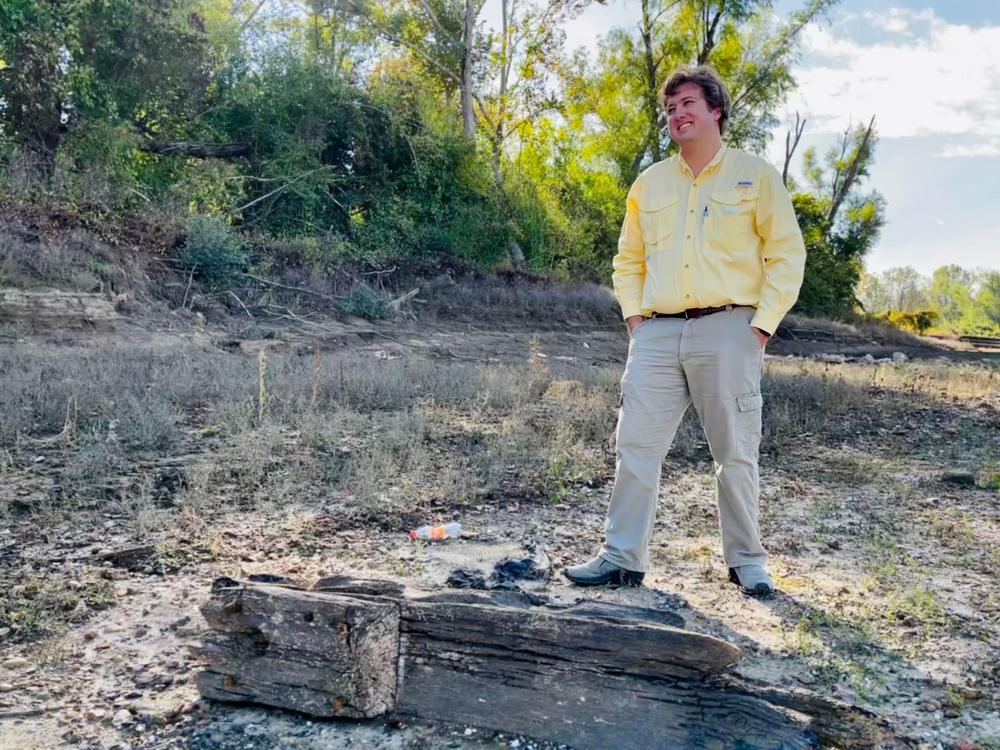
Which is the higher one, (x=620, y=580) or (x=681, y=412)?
(x=681, y=412)

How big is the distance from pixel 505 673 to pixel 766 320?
5.74ft

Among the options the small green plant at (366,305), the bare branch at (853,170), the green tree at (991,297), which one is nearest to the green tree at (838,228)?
the bare branch at (853,170)

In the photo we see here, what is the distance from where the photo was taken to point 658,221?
11.4ft

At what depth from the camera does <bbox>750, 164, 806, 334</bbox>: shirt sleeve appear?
3.24 m

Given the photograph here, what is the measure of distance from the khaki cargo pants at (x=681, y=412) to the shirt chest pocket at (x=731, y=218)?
290 millimetres

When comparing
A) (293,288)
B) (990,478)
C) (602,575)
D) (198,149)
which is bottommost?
(602,575)

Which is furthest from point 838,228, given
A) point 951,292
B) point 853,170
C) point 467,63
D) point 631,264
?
point 951,292

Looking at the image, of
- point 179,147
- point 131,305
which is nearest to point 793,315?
point 179,147

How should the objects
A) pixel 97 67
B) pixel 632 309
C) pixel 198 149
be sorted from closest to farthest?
pixel 632 309 < pixel 97 67 < pixel 198 149

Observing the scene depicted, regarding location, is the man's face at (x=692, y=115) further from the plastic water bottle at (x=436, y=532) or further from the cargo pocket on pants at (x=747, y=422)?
the plastic water bottle at (x=436, y=532)

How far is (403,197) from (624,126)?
12.2 meters

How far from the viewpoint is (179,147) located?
55.0 ft

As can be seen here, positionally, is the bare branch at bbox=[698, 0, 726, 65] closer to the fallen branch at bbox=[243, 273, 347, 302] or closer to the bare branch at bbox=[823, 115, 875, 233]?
the bare branch at bbox=[823, 115, 875, 233]

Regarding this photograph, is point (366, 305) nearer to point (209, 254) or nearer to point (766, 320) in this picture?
point (209, 254)
